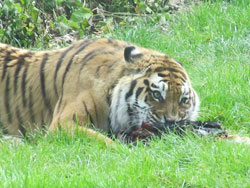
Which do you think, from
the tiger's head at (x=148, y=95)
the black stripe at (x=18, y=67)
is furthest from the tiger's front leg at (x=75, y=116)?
the black stripe at (x=18, y=67)

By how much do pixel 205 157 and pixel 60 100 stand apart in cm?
197

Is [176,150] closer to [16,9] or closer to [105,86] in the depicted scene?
[105,86]

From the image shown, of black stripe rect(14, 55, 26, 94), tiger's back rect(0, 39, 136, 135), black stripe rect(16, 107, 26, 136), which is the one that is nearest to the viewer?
tiger's back rect(0, 39, 136, 135)

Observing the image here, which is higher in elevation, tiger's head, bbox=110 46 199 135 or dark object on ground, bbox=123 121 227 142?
tiger's head, bbox=110 46 199 135

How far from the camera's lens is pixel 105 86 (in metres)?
6.51

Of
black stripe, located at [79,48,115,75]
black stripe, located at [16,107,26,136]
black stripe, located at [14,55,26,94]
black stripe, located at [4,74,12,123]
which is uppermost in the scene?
black stripe, located at [79,48,115,75]

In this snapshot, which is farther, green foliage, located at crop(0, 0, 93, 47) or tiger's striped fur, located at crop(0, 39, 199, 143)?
green foliage, located at crop(0, 0, 93, 47)

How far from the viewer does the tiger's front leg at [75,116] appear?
6202 millimetres

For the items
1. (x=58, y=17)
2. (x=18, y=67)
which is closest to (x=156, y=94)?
(x=18, y=67)

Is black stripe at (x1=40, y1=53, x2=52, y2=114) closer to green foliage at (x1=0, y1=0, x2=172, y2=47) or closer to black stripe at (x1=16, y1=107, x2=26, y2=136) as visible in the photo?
black stripe at (x1=16, y1=107, x2=26, y2=136)

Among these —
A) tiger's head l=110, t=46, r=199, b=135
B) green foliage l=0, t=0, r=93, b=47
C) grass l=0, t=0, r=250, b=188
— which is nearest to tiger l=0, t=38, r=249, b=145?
tiger's head l=110, t=46, r=199, b=135

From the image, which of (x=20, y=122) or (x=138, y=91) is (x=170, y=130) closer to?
(x=138, y=91)

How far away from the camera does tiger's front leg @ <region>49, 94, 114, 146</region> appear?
6.20 metres

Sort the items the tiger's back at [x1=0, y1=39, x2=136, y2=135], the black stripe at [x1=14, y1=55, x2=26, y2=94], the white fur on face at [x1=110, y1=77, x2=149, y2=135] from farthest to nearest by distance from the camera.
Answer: the black stripe at [x1=14, y1=55, x2=26, y2=94], the tiger's back at [x1=0, y1=39, x2=136, y2=135], the white fur on face at [x1=110, y1=77, x2=149, y2=135]
